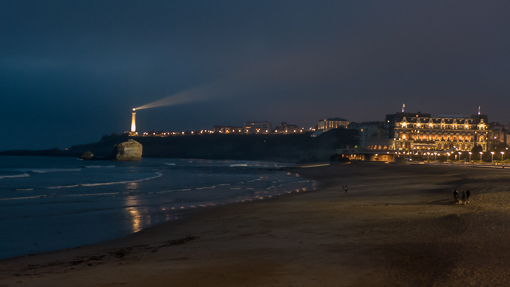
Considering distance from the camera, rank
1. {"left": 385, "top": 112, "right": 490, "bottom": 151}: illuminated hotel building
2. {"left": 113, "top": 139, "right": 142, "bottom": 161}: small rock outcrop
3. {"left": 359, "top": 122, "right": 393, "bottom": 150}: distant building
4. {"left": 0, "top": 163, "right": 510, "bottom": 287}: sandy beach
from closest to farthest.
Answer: {"left": 0, "top": 163, "right": 510, "bottom": 287}: sandy beach < {"left": 385, "top": 112, "right": 490, "bottom": 151}: illuminated hotel building < {"left": 359, "top": 122, "right": 393, "bottom": 150}: distant building < {"left": 113, "top": 139, "right": 142, "bottom": 161}: small rock outcrop

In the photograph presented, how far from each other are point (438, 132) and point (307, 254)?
125 m

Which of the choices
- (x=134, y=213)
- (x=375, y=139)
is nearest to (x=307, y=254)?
(x=134, y=213)

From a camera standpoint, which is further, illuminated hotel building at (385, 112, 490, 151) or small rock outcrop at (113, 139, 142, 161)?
small rock outcrop at (113, 139, 142, 161)

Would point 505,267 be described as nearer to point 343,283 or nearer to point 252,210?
point 343,283

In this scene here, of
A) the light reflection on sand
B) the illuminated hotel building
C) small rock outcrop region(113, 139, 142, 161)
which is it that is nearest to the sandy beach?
the light reflection on sand

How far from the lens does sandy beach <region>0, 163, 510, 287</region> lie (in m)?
8.74

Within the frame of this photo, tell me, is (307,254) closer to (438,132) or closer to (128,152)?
(438,132)

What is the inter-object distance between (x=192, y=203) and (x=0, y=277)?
1800 centimetres

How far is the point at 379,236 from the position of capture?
1269 cm

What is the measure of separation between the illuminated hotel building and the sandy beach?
4284 inches

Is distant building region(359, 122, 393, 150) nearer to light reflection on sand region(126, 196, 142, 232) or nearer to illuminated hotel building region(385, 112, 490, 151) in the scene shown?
illuminated hotel building region(385, 112, 490, 151)

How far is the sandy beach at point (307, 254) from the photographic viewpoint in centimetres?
Answer: 874

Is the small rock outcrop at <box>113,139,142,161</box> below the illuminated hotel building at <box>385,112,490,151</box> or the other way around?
below

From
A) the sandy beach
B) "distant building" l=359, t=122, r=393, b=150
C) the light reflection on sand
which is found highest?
"distant building" l=359, t=122, r=393, b=150
